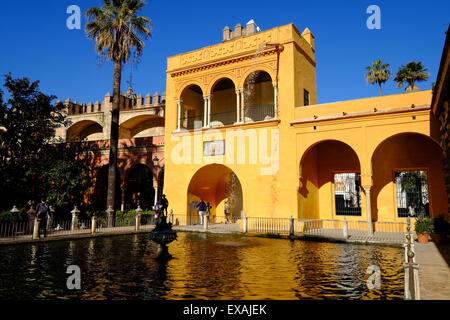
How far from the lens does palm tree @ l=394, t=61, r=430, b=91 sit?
1065 inches

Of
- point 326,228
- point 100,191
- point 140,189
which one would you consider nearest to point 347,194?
point 326,228

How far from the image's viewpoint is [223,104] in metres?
22.2

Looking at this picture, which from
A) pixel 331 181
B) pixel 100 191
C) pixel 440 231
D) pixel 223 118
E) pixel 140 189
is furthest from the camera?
pixel 140 189

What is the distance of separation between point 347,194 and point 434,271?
10686mm

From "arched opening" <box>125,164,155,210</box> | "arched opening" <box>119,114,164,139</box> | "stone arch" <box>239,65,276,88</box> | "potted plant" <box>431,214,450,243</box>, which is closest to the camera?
"potted plant" <box>431,214,450,243</box>

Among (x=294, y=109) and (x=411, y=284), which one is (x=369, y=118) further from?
(x=411, y=284)

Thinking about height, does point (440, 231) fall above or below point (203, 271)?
above

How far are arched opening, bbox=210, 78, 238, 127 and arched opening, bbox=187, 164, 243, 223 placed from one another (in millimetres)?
3417

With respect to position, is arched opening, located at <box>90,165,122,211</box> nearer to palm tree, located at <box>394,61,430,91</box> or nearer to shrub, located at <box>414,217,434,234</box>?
shrub, located at <box>414,217,434,234</box>

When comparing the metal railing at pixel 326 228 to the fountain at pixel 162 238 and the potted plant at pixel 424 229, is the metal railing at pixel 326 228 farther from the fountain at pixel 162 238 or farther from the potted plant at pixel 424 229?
the fountain at pixel 162 238

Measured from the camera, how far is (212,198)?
21.4 meters

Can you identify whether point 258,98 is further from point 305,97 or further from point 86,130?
point 86,130

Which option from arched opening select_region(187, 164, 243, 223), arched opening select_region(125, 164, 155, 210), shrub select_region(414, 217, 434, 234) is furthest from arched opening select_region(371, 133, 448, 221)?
arched opening select_region(125, 164, 155, 210)
